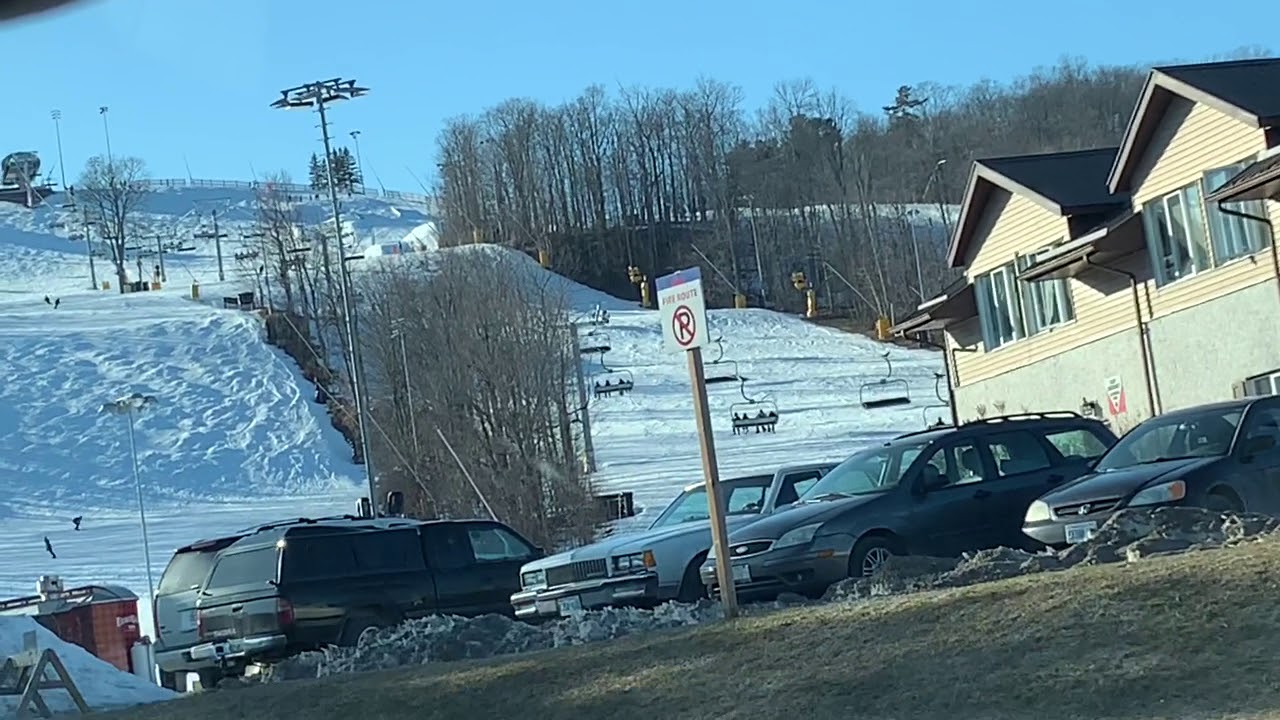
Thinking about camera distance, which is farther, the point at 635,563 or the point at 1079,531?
the point at 635,563

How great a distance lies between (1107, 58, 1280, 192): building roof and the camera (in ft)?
90.3

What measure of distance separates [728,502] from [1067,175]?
16.3m

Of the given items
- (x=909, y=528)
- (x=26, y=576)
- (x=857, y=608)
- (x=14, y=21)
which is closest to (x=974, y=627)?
(x=857, y=608)

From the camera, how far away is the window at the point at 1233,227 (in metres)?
27.9

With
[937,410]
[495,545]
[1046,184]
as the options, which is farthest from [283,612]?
[937,410]

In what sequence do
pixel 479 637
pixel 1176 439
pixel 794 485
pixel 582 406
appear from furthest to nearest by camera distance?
pixel 582 406 < pixel 794 485 < pixel 1176 439 < pixel 479 637

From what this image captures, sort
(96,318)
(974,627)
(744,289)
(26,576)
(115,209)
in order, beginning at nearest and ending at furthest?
(974,627) < (26,576) < (96,318) < (744,289) < (115,209)

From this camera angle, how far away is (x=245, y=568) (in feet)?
62.3

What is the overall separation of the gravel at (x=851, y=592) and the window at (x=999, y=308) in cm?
2169

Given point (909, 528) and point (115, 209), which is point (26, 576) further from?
point (115, 209)

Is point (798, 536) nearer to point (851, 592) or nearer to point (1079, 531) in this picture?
point (851, 592)

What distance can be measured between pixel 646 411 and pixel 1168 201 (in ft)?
124

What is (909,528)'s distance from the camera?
1656 centimetres

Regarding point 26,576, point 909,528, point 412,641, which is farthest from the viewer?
point 26,576
